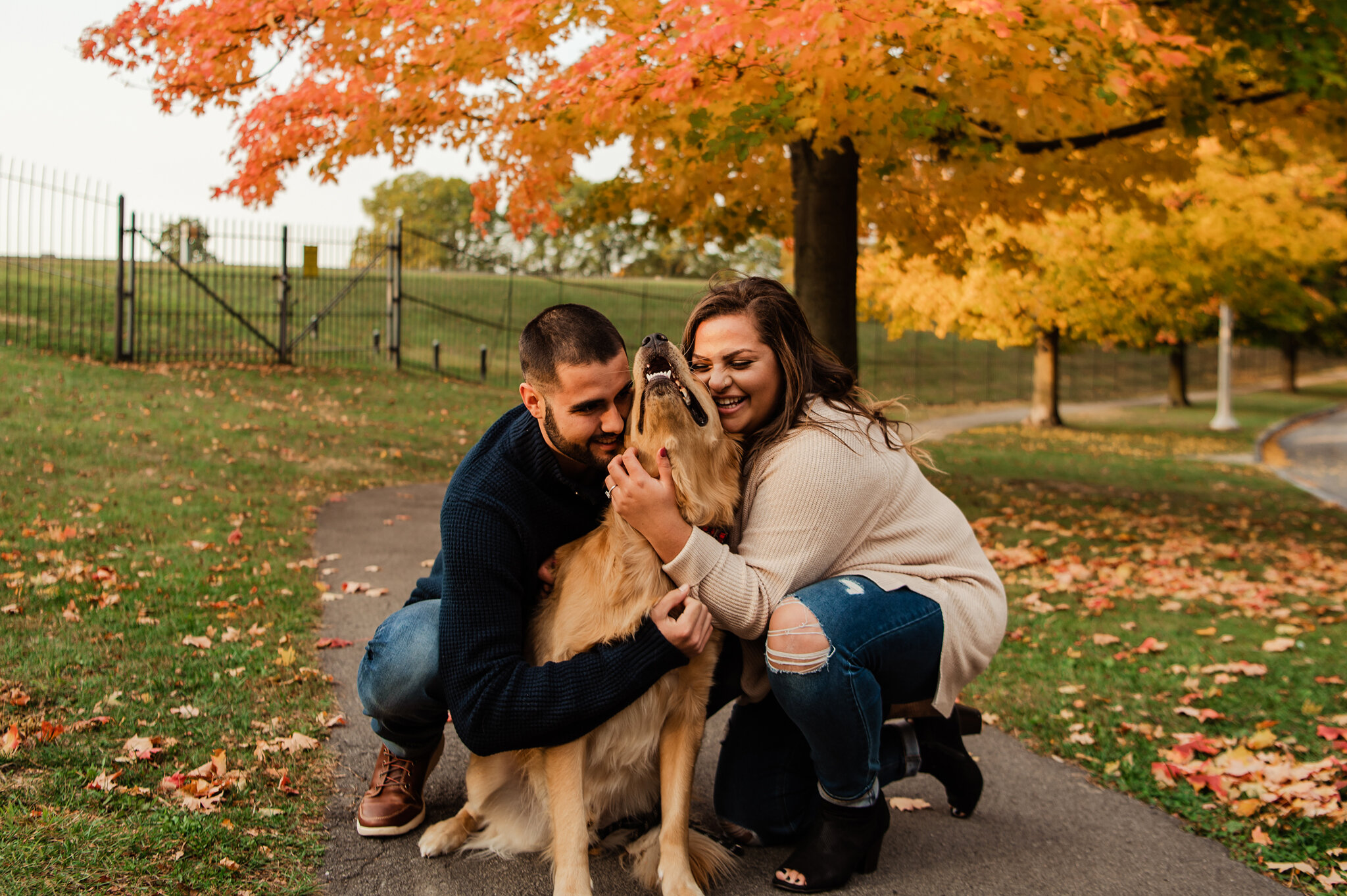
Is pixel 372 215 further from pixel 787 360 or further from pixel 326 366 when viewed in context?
pixel 787 360

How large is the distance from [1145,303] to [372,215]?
48.6 metres

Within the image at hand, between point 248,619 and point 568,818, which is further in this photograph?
point 248,619

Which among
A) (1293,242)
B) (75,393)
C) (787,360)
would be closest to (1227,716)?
(787,360)

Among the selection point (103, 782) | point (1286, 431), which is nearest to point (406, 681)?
point (103, 782)

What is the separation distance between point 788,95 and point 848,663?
12.8 feet

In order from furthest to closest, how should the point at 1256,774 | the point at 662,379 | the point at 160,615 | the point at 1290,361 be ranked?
the point at 1290,361 < the point at 160,615 < the point at 1256,774 < the point at 662,379

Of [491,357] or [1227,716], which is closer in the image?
[1227,716]

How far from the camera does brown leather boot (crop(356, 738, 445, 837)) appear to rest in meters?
2.86

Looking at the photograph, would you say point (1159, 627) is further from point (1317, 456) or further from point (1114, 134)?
point (1317, 456)

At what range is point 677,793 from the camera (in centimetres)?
261

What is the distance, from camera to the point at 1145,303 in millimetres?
17406

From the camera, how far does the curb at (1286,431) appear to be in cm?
1222

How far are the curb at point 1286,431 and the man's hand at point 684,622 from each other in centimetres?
1168

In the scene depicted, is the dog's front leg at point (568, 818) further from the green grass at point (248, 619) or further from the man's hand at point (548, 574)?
the green grass at point (248, 619)
